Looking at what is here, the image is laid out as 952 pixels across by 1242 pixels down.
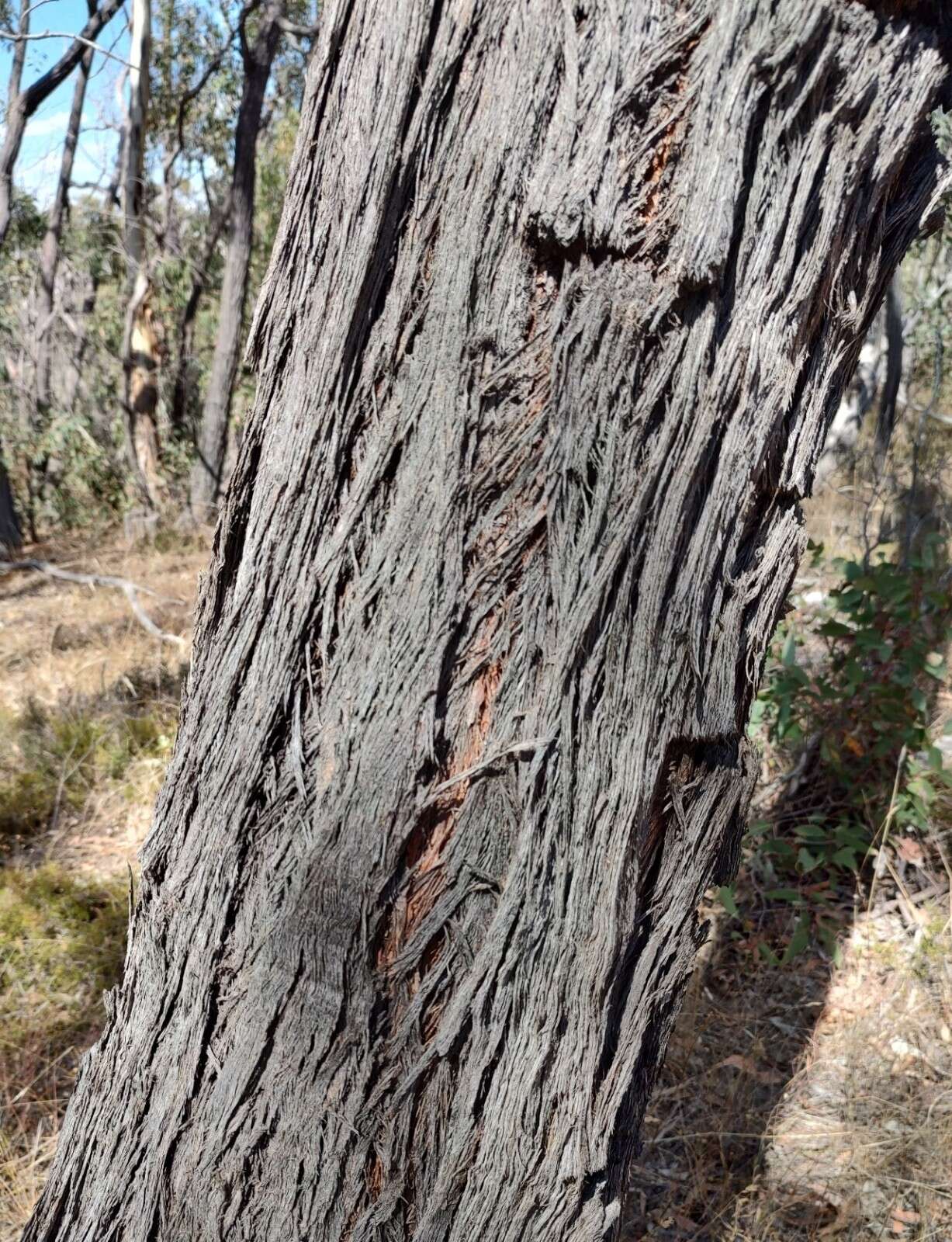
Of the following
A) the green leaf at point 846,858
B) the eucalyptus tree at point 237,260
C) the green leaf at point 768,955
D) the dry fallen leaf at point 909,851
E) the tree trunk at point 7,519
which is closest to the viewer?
the green leaf at point 768,955

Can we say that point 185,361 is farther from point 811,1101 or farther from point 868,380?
point 811,1101

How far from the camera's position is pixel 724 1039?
2748mm

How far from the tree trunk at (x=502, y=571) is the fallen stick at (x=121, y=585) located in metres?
4.03

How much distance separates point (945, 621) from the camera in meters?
3.45

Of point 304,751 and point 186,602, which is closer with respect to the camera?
point 304,751

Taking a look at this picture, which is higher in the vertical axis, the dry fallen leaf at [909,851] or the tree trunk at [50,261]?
the tree trunk at [50,261]

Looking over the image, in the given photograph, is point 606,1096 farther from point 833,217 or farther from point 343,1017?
point 833,217

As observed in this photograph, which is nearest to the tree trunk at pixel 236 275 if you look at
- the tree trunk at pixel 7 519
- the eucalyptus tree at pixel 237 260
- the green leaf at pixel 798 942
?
the eucalyptus tree at pixel 237 260

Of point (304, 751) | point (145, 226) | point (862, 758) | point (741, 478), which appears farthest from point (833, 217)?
point (145, 226)

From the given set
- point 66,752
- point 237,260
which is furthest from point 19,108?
point 66,752

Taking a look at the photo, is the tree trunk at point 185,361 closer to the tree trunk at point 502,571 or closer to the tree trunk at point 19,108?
the tree trunk at point 19,108

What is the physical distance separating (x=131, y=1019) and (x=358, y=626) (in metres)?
0.67

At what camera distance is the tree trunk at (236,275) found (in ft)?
28.5

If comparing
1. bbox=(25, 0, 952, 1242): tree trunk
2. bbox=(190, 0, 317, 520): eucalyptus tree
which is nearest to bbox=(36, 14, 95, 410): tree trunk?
bbox=(190, 0, 317, 520): eucalyptus tree
